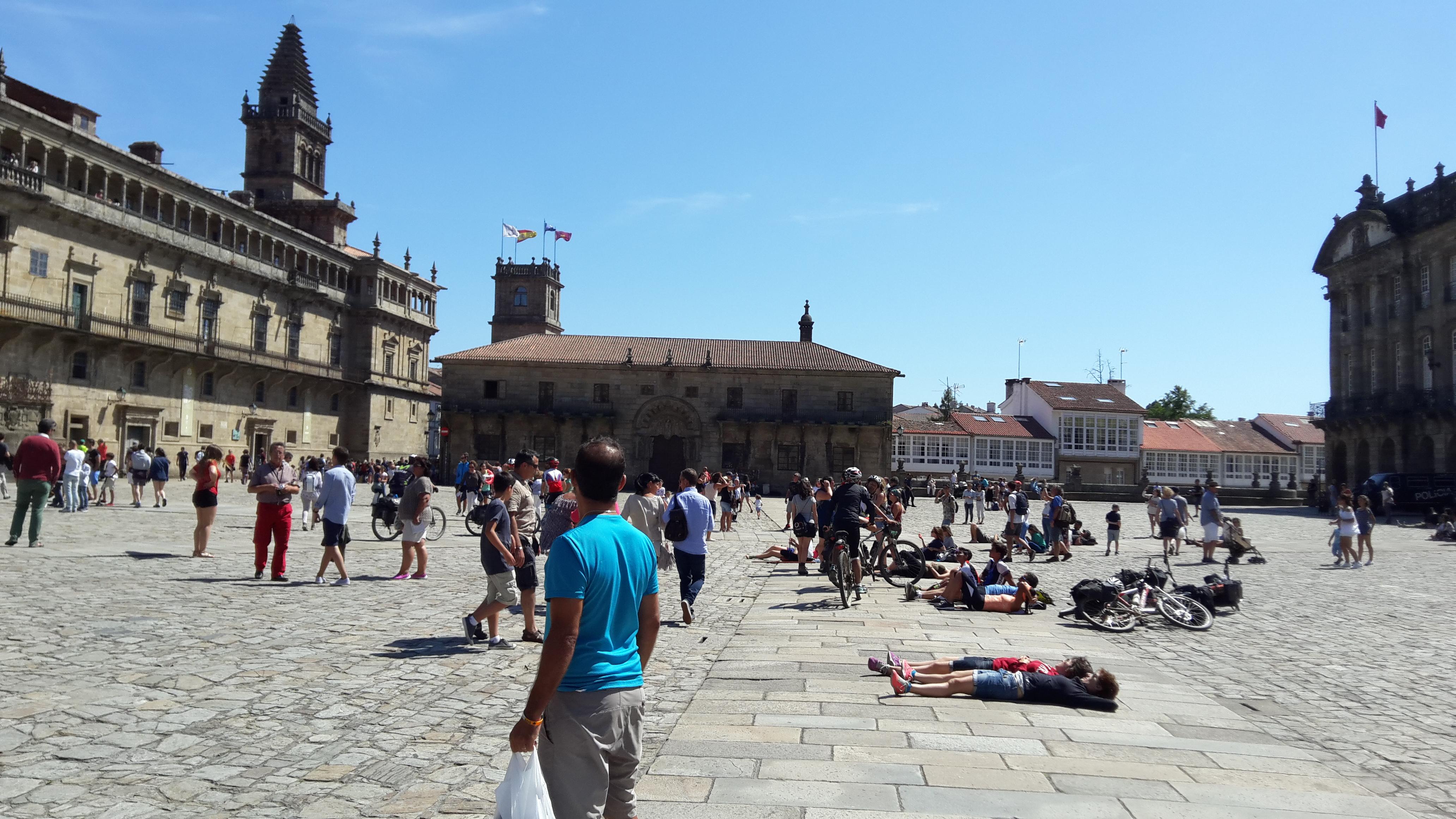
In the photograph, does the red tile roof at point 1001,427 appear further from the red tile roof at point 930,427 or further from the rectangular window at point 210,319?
the rectangular window at point 210,319

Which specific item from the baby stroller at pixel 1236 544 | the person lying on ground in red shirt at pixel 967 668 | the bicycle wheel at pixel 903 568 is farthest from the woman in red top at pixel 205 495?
the baby stroller at pixel 1236 544

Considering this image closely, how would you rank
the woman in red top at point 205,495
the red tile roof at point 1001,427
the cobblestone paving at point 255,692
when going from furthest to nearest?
the red tile roof at point 1001,427
the woman in red top at point 205,495
the cobblestone paving at point 255,692

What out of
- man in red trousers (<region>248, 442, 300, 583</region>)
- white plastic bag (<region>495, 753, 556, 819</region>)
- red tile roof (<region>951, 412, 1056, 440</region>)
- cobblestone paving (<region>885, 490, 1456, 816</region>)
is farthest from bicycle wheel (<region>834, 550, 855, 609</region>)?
red tile roof (<region>951, 412, 1056, 440</region>)

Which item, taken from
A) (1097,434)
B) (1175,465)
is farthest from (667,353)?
(1175,465)

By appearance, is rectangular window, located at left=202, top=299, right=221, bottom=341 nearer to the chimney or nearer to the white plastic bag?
the chimney

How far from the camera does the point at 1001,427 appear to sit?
191ft

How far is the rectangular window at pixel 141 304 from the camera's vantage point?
36656 mm

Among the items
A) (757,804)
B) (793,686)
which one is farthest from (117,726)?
(793,686)

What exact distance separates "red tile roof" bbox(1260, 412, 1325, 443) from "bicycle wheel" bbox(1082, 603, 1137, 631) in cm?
6292

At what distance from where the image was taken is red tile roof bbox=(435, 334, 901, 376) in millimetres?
50250

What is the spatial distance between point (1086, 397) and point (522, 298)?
42840 mm

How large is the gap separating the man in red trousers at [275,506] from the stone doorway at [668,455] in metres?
39.5

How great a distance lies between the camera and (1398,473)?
37.2m

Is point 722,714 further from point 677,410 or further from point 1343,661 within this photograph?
point 677,410
